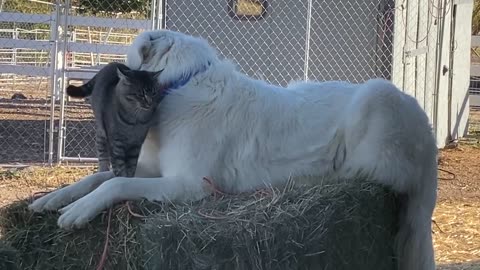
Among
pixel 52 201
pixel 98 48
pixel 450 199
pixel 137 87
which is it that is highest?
pixel 137 87

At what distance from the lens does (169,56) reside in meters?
4.20

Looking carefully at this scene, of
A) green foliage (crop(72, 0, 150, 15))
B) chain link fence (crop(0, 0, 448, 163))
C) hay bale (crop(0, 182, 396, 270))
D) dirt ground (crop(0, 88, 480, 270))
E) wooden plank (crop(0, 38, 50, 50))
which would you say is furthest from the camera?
green foliage (crop(72, 0, 150, 15))

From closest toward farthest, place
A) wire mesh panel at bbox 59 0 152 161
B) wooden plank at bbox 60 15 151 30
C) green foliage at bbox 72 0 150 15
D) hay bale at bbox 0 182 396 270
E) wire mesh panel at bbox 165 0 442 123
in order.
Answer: hay bale at bbox 0 182 396 270 < wire mesh panel at bbox 59 0 152 161 < wire mesh panel at bbox 165 0 442 123 < wooden plank at bbox 60 15 151 30 < green foliage at bbox 72 0 150 15

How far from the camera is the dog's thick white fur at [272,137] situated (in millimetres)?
4133

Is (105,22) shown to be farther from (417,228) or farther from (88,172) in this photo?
(417,228)

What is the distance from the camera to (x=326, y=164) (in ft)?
14.3

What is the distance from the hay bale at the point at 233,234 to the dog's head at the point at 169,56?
75 centimetres

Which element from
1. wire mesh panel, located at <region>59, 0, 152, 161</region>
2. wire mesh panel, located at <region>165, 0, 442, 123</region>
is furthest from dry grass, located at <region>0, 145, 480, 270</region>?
Result: wire mesh panel, located at <region>165, 0, 442, 123</region>

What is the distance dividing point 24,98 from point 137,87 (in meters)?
14.2

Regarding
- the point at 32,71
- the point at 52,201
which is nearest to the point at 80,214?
the point at 52,201

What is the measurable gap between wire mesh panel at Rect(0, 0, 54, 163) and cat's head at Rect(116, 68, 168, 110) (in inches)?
262

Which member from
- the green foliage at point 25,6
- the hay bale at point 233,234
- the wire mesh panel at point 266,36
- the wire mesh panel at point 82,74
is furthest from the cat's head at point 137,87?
the green foliage at point 25,6

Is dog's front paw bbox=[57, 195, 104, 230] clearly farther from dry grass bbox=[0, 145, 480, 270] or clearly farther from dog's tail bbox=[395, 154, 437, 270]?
dry grass bbox=[0, 145, 480, 270]

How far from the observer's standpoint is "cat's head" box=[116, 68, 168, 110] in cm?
391
